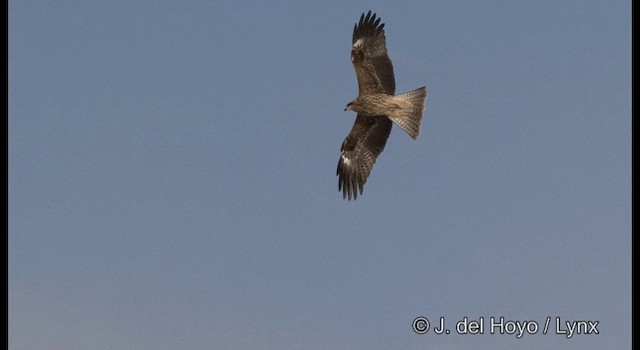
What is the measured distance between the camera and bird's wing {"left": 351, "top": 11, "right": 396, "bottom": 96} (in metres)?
20.0

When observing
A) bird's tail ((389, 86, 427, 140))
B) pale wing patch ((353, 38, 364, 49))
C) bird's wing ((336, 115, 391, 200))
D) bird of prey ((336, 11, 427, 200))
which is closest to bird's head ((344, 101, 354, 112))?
bird of prey ((336, 11, 427, 200))

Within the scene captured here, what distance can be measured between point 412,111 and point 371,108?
0.93 meters

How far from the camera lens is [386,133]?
20.8 metres

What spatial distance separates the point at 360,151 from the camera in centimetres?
2112

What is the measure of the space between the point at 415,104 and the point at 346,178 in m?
2.59

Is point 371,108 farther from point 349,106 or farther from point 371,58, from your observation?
point 371,58

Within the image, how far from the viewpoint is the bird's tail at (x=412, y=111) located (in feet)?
63.6

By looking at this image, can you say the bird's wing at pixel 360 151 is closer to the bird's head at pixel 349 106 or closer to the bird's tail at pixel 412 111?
the bird's head at pixel 349 106
